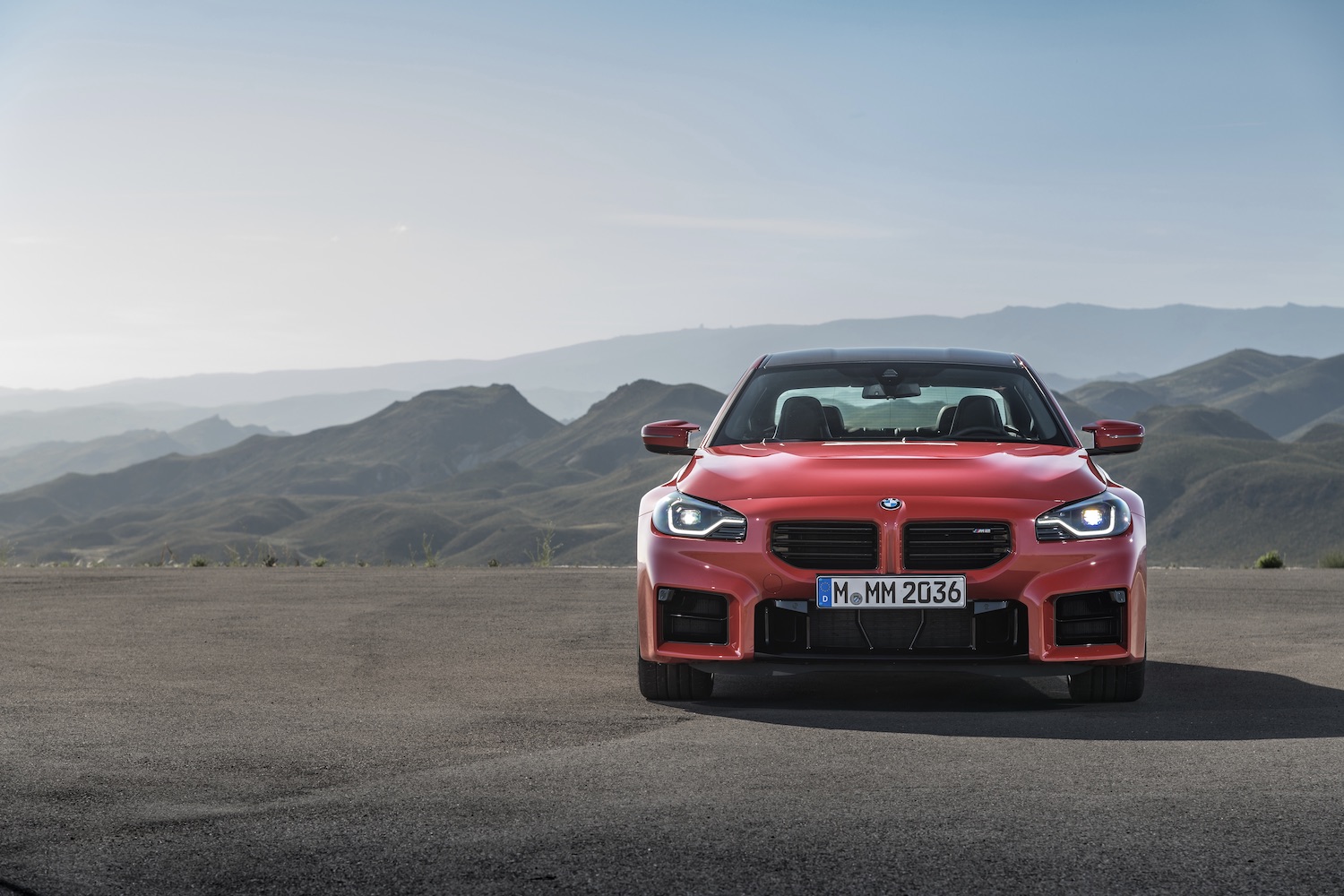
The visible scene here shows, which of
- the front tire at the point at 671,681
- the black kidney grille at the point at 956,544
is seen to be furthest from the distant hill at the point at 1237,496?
the black kidney grille at the point at 956,544

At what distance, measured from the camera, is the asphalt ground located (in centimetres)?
378

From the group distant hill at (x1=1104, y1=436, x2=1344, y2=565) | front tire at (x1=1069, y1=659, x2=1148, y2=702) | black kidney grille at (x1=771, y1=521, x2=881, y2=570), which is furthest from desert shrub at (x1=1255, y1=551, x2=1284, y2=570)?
distant hill at (x1=1104, y1=436, x2=1344, y2=565)

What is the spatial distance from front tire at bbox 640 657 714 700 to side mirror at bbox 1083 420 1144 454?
2.45 meters

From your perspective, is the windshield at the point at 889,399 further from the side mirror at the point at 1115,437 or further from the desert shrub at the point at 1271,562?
the desert shrub at the point at 1271,562

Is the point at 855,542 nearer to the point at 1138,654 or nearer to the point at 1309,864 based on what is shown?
the point at 1138,654

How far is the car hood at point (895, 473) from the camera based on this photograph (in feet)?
21.1

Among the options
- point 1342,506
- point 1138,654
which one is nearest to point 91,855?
point 1138,654

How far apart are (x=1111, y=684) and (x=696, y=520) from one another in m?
2.16

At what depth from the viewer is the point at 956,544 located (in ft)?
20.7

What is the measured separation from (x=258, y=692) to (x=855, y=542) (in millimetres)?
3364

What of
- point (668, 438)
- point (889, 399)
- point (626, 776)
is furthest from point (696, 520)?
point (889, 399)

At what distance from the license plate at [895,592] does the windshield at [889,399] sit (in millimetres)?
1512

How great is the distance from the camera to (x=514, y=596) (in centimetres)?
1338

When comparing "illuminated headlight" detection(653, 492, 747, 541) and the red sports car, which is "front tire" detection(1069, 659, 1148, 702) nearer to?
the red sports car
